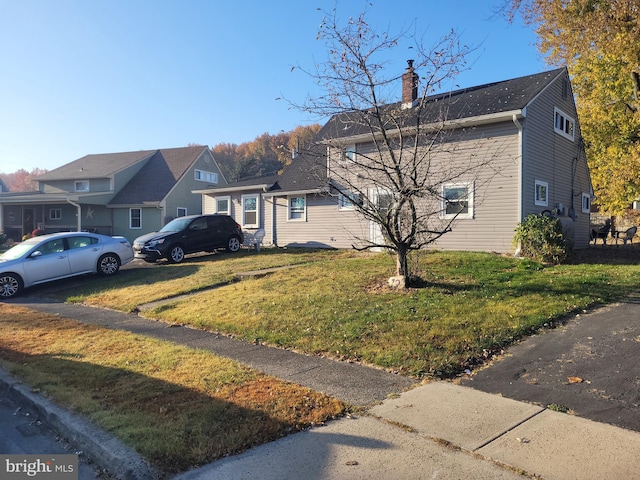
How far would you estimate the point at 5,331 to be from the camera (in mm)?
8102

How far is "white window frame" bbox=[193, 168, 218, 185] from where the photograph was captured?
3206 centimetres

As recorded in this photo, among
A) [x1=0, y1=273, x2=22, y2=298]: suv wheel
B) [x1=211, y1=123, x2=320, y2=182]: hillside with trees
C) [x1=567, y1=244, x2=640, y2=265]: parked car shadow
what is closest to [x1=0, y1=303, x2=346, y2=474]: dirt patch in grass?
[x1=0, y1=273, x2=22, y2=298]: suv wheel

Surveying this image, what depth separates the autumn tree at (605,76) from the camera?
17562 millimetres

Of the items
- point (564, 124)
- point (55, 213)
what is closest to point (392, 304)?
point (564, 124)

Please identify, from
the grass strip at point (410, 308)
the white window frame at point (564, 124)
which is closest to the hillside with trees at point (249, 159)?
the white window frame at point (564, 124)

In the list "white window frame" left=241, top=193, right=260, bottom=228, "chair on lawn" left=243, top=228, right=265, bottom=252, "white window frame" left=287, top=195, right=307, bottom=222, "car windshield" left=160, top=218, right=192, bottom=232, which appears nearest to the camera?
"car windshield" left=160, top=218, right=192, bottom=232

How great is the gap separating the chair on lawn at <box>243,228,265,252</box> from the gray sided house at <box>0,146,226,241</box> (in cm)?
1070

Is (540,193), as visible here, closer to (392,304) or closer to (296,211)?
(296,211)

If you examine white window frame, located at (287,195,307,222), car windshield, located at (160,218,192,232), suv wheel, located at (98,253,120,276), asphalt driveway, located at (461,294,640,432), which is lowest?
asphalt driveway, located at (461,294,640,432)

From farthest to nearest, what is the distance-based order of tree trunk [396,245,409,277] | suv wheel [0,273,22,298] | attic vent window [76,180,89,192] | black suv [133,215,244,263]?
attic vent window [76,180,89,192] → black suv [133,215,244,263] → suv wheel [0,273,22,298] → tree trunk [396,245,409,277]

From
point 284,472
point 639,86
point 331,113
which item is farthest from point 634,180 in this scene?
point 284,472

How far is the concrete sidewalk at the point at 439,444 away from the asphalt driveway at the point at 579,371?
0.30 meters

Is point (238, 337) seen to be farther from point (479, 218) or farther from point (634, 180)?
point (634, 180)

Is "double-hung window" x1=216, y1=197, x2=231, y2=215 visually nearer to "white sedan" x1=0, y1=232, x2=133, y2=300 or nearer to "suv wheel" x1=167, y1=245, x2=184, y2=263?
"suv wheel" x1=167, y1=245, x2=184, y2=263
